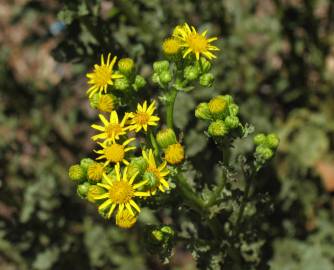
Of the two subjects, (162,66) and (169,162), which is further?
(162,66)

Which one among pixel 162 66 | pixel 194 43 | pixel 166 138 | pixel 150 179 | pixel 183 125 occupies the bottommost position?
pixel 150 179

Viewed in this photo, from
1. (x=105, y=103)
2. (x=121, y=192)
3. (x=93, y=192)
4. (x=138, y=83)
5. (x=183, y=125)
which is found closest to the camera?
(x=121, y=192)

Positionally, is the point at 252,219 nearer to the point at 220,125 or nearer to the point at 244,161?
the point at 244,161

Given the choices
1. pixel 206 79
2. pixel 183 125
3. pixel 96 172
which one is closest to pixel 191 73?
pixel 206 79

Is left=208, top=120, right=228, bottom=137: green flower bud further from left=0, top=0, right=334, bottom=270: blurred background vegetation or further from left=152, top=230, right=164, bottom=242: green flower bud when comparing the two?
left=0, top=0, right=334, bottom=270: blurred background vegetation

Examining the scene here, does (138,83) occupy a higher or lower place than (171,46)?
lower

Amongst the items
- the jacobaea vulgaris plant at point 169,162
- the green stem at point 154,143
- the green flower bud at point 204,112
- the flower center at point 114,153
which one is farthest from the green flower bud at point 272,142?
the flower center at point 114,153

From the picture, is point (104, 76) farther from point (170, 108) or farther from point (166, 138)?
point (166, 138)
